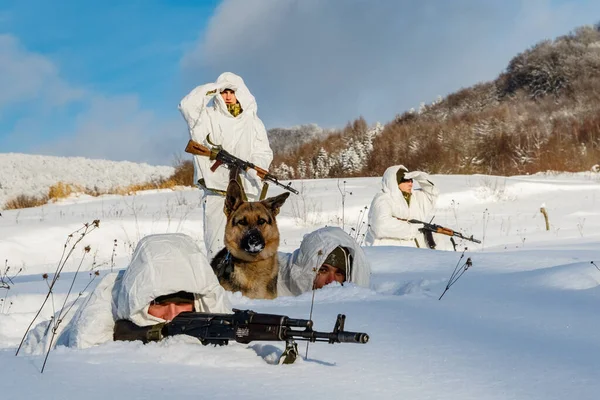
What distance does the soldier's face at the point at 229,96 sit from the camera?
7.49 metres

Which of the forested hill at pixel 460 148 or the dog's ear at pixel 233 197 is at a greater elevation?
the forested hill at pixel 460 148

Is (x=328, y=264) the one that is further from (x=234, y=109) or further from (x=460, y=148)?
(x=460, y=148)

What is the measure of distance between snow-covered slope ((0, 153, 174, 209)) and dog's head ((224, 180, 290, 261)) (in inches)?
735

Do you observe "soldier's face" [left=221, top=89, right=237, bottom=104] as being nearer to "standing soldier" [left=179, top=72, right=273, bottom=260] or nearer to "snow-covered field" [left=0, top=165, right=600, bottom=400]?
"standing soldier" [left=179, top=72, right=273, bottom=260]

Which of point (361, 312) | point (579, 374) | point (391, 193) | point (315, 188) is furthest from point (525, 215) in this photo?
point (579, 374)

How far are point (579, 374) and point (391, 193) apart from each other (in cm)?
695

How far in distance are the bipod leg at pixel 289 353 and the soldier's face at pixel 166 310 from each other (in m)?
A: 0.83

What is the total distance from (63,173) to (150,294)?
958 inches

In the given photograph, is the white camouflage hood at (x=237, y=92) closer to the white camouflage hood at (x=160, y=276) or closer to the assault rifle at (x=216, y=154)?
the assault rifle at (x=216, y=154)

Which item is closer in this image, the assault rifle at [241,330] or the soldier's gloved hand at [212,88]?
the assault rifle at [241,330]

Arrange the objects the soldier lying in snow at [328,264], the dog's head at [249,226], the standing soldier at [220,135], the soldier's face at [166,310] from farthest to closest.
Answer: the standing soldier at [220,135] < the soldier lying in snow at [328,264] < the dog's head at [249,226] < the soldier's face at [166,310]

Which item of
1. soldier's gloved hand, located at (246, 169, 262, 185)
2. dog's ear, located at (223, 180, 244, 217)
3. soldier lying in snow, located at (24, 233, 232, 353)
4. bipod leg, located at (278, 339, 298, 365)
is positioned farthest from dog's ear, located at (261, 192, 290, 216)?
bipod leg, located at (278, 339, 298, 365)

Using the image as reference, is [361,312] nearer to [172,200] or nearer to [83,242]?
[83,242]

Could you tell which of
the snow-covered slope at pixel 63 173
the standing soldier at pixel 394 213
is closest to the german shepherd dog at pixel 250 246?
the standing soldier at pixel 394 213
